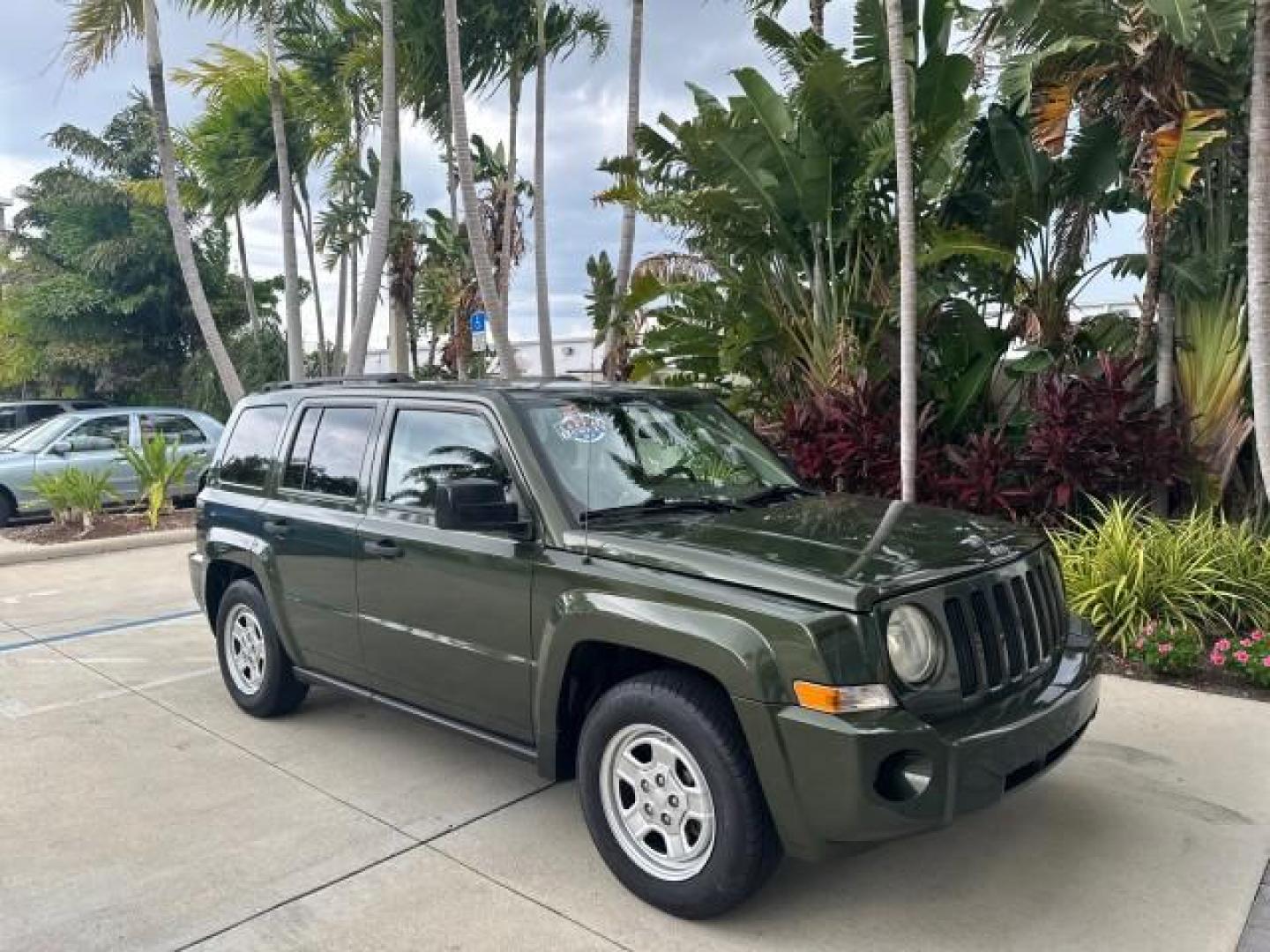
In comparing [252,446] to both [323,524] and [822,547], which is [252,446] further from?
[822,547]

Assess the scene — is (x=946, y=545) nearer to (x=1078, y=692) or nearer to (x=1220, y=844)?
(x=1078, y=692)

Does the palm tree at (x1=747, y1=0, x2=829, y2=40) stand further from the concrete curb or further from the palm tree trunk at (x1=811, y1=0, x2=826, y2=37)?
the concrete curb

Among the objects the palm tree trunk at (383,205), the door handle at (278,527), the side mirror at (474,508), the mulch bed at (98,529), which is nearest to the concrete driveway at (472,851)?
the door handle at (278,527)

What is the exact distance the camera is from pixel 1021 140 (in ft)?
27.1

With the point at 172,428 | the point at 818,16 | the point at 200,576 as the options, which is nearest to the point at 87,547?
the point at 172,428

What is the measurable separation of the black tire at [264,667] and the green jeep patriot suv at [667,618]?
7 centimetres

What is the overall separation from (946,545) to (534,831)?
1.96m

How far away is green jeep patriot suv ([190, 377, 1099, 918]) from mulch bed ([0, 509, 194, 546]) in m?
7.40

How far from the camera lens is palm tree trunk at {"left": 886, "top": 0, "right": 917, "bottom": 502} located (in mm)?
6852

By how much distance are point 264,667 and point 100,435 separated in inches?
362

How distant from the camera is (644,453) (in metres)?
3.98

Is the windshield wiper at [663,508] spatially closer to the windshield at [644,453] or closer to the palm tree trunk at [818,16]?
the windshield at [644,453]

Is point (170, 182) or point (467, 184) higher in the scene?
point (170, 182)

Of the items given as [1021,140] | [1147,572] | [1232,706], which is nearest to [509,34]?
[1021,140]
